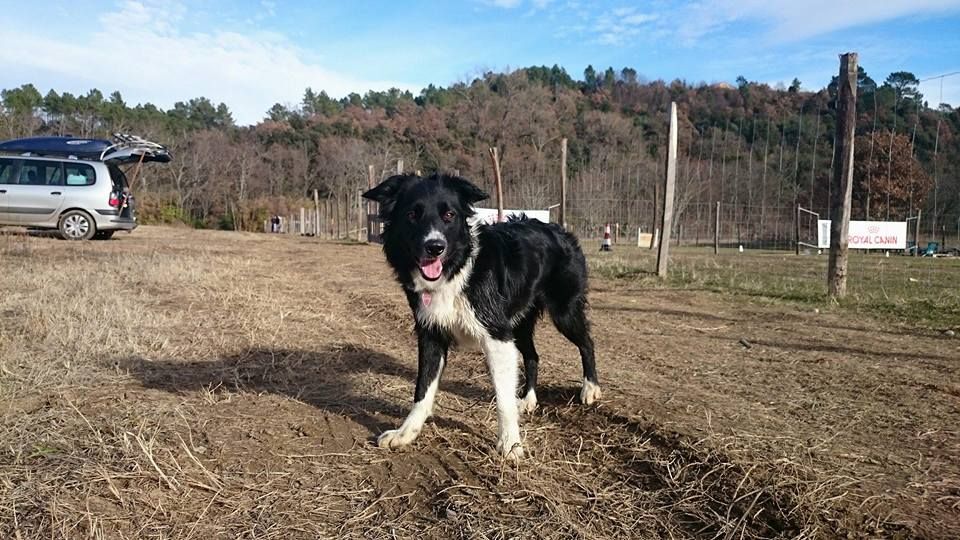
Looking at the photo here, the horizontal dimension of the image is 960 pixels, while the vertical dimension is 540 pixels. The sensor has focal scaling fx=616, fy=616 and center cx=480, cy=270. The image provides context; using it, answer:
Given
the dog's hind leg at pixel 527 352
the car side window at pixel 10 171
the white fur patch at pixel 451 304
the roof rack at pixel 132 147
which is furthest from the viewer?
the roof rack at pixel 132 147

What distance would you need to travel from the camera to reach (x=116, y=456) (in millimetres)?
2881

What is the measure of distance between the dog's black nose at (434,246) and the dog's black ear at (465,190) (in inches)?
22.3

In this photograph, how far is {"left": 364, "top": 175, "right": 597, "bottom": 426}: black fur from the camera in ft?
11.4

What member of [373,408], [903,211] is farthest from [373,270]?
[903,211]

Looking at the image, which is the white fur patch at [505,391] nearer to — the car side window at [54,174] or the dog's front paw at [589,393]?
the dog's front paw at [589,393]

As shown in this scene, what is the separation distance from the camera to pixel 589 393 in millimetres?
4094

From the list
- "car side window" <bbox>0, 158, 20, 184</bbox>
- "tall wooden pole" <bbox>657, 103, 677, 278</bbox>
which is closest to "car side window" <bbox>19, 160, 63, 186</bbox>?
"car side window" <bbox>0, 158, 20, 184</bbox>

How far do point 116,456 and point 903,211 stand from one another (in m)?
32.5

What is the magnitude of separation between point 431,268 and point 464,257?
234 mm

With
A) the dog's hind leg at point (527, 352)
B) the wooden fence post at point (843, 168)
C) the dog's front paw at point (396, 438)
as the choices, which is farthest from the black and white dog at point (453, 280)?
the wooden fence post at point (843, 168)

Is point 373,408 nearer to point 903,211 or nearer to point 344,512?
point 344,512

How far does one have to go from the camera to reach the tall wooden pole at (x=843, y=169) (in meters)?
8.72

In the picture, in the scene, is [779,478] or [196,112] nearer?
[779,478]

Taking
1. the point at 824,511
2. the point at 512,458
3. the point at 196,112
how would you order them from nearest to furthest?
the point at 824,511 < the point at 512,458 < the point at 196,112
